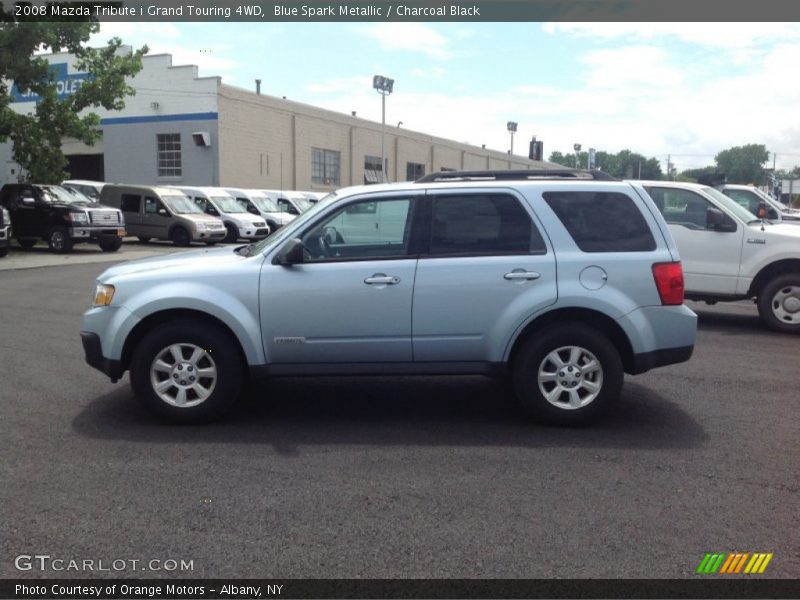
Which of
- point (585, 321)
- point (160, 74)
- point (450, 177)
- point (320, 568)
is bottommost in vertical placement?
point (320, 568)

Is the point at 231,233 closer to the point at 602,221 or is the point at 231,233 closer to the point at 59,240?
the point at 59,240

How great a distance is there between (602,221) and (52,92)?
75.1ft

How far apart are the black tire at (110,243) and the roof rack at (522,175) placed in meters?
17.9

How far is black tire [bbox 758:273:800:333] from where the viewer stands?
32.7 feet

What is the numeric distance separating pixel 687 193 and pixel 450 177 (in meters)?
5.42

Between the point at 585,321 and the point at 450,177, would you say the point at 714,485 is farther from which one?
the point at 450,177

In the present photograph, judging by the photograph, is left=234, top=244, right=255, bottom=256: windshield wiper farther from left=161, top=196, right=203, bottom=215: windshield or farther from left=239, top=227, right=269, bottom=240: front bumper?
left=239, top=227, right=269, bottom=240: front bumper

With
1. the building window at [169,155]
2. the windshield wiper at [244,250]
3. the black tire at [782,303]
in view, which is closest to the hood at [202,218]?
the building window at [169,155]

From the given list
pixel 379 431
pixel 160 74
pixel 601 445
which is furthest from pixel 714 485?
pixel 160 74

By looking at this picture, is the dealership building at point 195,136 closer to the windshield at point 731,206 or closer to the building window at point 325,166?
the building window at point 325,166

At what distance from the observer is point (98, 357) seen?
577cm

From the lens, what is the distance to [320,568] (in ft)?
11.8

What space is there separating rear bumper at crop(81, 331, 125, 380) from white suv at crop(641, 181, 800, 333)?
7411mm

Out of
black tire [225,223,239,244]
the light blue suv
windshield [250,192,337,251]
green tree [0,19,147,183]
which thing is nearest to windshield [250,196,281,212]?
black tire [225,223,239,244]
